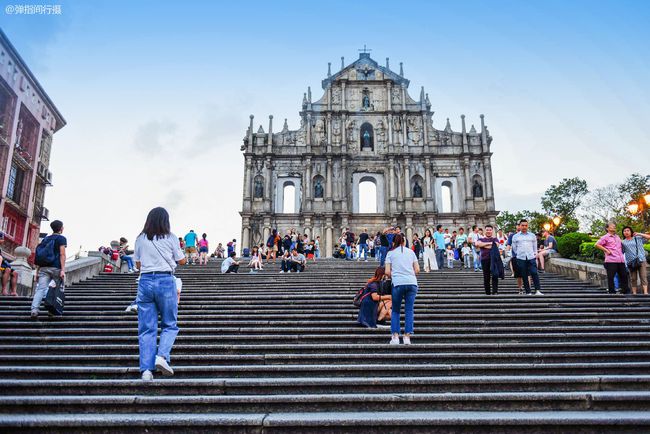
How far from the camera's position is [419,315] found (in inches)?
329

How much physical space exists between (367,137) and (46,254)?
28.8 meters

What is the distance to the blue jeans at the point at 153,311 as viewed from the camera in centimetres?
488

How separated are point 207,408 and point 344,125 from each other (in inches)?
1225

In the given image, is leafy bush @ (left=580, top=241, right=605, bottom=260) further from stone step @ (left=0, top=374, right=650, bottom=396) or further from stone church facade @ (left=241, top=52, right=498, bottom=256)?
stone church facade @ (left=241, top=52, right=498, bottom=256)

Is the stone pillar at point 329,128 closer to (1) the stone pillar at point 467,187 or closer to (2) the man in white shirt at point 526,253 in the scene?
(1) the stone pillar at point 467,187

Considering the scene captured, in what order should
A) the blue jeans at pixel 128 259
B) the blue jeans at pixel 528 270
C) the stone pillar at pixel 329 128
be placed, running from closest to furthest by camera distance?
the blue jeans at pixel 528 270 < the blue jeans at pixel 128 259 < the stone pillar at pixel 329 128

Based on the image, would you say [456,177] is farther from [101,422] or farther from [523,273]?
[101,422]

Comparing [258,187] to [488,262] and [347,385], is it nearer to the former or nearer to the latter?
[488,262]

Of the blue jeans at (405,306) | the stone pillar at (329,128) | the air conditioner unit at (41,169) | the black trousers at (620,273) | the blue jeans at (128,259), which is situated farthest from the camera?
the stone pillar at (329,128)

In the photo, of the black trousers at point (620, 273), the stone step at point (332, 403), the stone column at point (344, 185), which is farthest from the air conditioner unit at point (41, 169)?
the black trousers at point (620, 273)

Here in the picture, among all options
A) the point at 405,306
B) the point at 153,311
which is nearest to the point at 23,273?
the point at 153,311

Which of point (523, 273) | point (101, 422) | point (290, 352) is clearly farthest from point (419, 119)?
point (101, 422)

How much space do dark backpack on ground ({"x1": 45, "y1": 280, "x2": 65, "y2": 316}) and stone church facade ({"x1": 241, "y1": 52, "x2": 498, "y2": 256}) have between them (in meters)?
23.5

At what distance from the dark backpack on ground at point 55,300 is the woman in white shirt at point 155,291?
363 cm
